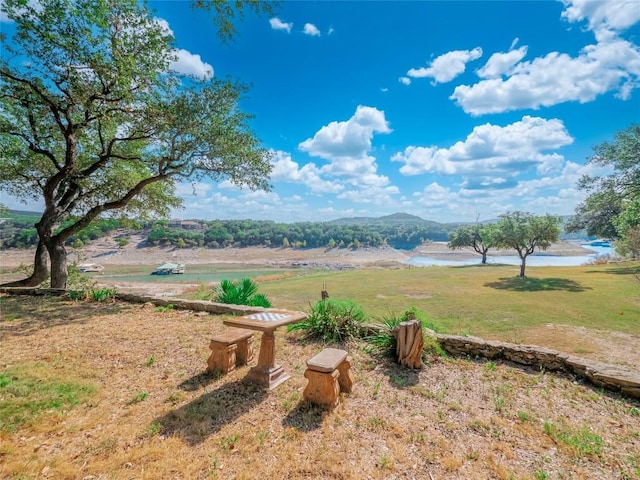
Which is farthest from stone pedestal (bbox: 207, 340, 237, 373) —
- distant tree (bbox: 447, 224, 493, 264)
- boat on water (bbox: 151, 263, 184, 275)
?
distant tree (bbox: 447, 224, 493, 264)

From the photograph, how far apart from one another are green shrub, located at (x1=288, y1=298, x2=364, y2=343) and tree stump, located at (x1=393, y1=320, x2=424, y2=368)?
1313 mm

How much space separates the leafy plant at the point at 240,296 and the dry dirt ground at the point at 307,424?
11.1 ft

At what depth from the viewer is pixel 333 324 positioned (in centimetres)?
593

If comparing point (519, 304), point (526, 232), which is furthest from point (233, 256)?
point (519, 304)

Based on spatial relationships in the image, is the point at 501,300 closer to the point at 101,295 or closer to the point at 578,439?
the point at 578,439

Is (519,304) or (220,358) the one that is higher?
(220,358)

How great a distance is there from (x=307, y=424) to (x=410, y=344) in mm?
2169

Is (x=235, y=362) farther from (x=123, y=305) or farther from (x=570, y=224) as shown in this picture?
(x=570, y=224)

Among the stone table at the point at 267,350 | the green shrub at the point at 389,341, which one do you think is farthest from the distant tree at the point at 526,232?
the stone table at the point at 267,350

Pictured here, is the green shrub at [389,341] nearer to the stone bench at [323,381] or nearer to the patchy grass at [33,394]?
the stone bench at [323,381]

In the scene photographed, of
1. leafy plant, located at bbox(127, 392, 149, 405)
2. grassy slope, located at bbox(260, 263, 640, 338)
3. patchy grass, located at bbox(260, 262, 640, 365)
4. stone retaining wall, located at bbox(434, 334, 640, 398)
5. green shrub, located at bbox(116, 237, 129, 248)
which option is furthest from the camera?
green shrub, located at bbox(116, 237, 129, 248)

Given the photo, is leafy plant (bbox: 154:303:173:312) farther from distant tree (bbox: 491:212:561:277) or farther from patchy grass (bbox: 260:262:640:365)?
distant tree (bbox: 491:212:561:277)

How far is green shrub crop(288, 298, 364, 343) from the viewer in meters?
5.83

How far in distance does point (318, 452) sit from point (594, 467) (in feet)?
8.37
